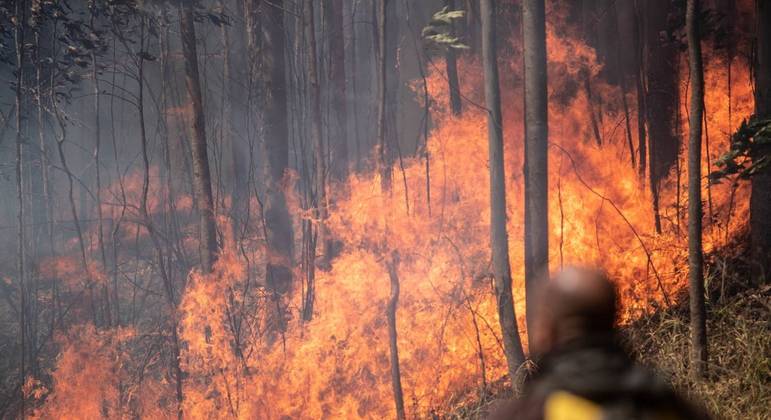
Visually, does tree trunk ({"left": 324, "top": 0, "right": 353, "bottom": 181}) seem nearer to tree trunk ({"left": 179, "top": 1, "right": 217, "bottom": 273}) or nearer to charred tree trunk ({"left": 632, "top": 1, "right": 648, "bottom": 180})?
tree trunk ({"left": 179, "top": 1, "right": 217, "bottom": 273})

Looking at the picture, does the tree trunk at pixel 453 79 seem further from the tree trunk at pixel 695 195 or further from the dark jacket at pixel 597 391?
the dark jacket at pixel 597 391

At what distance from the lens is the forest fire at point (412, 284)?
29.1 ft

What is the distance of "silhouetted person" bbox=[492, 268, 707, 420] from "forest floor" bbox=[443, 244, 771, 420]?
3829 millimetres

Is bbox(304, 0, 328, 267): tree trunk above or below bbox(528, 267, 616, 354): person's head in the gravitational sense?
above

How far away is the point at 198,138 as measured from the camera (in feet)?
31.0

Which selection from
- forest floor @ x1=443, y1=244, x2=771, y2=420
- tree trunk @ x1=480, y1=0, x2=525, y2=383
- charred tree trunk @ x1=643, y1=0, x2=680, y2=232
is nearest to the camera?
forest floor @ x1=443, y1=244, x2=771, y2=420

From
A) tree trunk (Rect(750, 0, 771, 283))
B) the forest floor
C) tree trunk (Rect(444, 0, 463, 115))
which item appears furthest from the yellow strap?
tree trunk (Rect(444, 0, 463, 115))

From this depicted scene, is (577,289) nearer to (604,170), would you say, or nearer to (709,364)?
Answer: (709,364)

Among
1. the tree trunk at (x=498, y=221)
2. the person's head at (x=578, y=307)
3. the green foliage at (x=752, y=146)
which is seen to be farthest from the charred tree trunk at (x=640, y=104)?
the person's head at (x=578, y=307)

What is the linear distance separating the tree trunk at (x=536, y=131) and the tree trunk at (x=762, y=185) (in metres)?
2.42

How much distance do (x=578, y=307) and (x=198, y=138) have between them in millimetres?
8600

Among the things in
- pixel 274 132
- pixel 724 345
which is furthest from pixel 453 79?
pixel 724 345

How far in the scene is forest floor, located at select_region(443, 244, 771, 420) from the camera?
498 cm

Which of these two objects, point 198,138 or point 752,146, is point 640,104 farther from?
point 198,138
